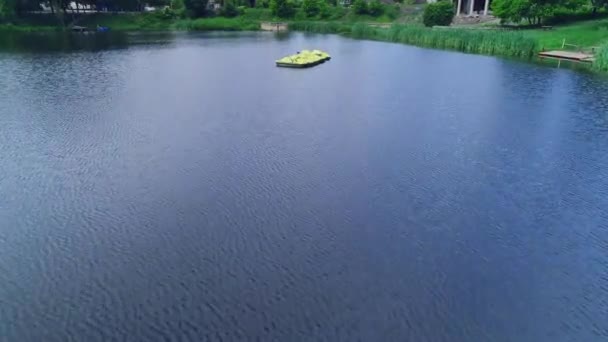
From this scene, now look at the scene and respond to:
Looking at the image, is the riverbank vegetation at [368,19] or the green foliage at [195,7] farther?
the green foliage at [195,7]

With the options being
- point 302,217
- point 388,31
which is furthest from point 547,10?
point 302,217

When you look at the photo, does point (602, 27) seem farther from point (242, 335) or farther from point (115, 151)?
point (242, 335)

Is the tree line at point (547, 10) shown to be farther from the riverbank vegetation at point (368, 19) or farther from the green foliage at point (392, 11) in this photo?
the green foliage at point (392, 11)

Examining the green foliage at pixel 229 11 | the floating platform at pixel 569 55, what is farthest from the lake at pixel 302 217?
the green foliage at pixel 229 11

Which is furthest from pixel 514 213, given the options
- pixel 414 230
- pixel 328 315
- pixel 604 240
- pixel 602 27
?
pixel 602 27

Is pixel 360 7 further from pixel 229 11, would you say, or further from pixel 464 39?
pixel 464 39

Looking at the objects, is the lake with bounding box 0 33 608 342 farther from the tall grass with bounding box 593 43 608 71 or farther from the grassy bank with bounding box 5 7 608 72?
the grassy bank with bounding box 5 7 608 72

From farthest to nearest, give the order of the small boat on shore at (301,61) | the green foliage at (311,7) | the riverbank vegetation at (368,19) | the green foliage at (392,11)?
the green foliage at (311,7), the green foliage at (392,11), the riverbank vegetation at (368,19), the small boat on shore at (301,61)
